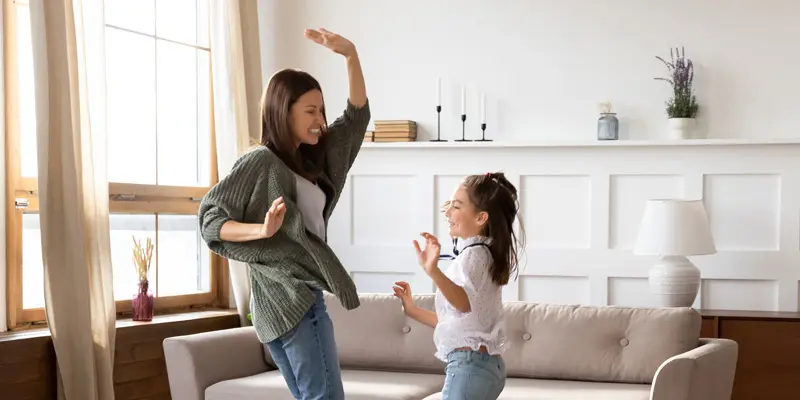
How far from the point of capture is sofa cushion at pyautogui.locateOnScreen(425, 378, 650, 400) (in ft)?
11.0

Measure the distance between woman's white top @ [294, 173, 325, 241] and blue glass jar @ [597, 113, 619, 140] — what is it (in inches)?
105

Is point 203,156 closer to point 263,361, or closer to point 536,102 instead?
point 263,361

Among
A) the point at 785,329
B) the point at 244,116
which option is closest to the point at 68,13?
the point at 244,116

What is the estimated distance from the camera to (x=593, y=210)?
4.71 m

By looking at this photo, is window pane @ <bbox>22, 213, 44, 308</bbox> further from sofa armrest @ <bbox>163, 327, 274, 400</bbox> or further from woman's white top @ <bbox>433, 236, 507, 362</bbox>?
woman's white top @ <bbox>433, 236, 507, 362</bbox>

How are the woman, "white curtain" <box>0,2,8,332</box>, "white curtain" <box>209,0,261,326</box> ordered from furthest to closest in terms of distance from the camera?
"white curtain" <box>209,0,261,326</box> → "white curtain" <box>0,2,8,332</box> → the woman

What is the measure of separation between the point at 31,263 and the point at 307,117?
2.21 m

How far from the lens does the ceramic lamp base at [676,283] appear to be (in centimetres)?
422

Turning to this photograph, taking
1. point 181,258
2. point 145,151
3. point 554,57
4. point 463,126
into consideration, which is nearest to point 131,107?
point 145,151

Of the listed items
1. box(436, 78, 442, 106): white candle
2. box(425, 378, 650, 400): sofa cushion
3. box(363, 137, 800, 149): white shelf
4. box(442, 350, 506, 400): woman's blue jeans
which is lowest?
box(425, 378, 650, 400): sofa cushion

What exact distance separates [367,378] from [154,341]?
103cm

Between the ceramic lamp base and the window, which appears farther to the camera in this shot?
the ceramic lamp base

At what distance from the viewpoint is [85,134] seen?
153 inches

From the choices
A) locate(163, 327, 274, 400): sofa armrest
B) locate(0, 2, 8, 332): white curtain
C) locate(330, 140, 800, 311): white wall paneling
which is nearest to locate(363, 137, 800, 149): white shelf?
locate(330, 140, 800, 311): white wall paneling
